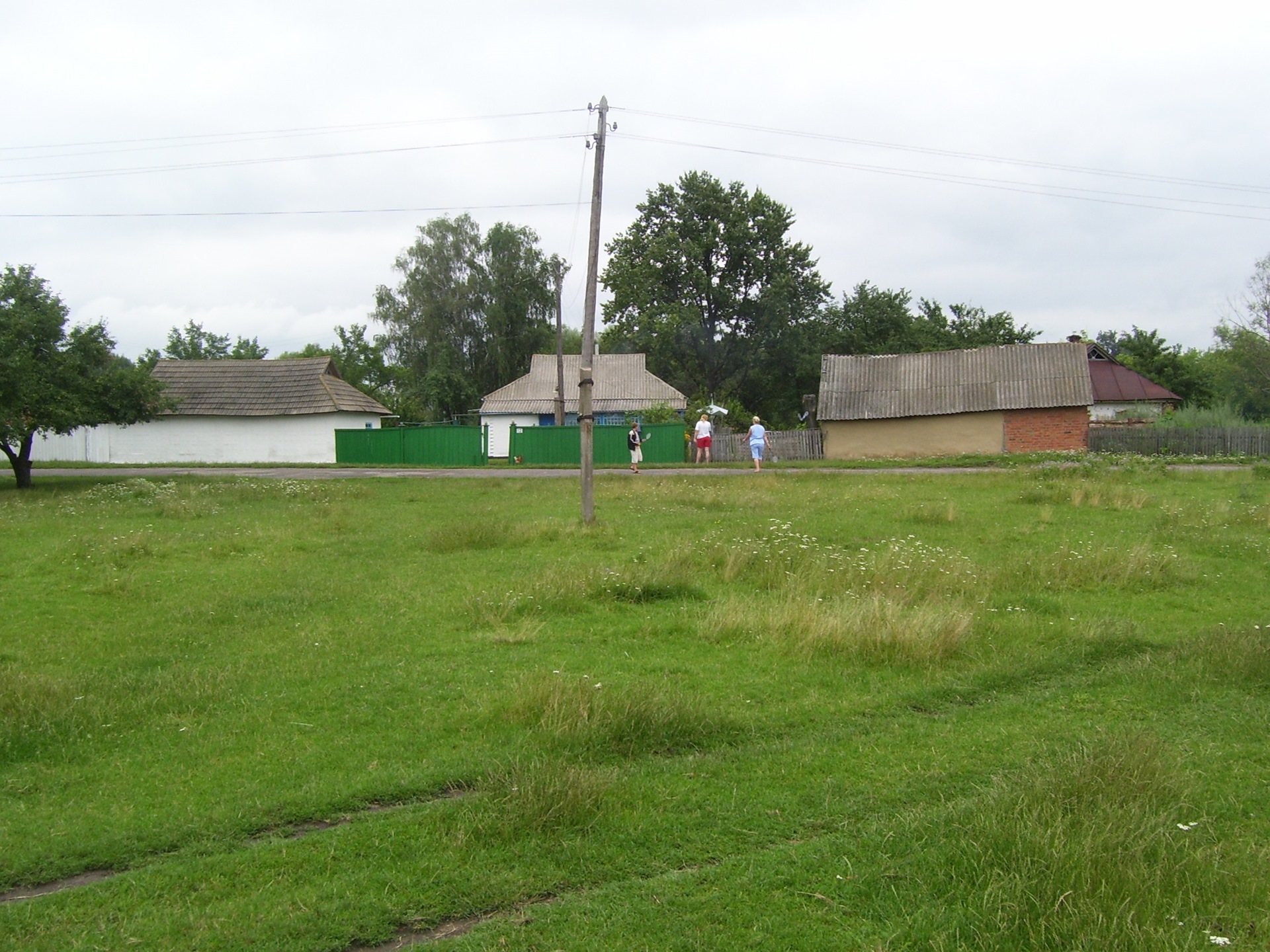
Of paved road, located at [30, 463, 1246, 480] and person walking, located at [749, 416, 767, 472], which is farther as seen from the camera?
person walking, located at [749, 416, 767, 472]

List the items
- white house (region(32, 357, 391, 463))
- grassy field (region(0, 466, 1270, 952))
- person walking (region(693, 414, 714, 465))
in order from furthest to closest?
white house (region(32, 357, 391, 463)) → person walking (region(693, 414, 714, 465)) → grassy field (region(0, 466, 1270, 952))

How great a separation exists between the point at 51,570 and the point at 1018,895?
11626 mm

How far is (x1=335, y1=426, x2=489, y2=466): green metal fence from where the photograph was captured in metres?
40.9

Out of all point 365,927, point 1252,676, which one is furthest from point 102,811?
point 1252,676

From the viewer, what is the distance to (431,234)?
199 ft

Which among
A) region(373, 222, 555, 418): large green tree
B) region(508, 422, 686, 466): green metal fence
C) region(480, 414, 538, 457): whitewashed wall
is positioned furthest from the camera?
region(373, 222, 555, 418): large green tree

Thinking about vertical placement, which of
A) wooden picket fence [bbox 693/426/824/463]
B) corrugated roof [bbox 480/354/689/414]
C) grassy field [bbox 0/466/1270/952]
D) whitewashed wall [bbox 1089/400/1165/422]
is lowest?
grassy field [bbox 0/466/1270/952]

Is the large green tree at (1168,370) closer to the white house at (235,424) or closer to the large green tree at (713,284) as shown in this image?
the large green tree at (713,284)

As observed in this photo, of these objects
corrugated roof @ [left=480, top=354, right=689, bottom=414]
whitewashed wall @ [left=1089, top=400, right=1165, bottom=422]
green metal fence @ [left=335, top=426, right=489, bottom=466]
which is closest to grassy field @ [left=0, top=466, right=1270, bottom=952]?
green metal fence @ [left=335, top=426, right=489, bottom=466]

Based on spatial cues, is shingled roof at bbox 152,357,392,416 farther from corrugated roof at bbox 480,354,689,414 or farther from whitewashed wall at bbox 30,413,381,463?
corrugated roof at bbox 480,354,689,414

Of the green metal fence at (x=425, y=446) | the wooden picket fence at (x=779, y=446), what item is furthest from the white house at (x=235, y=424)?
the wooden picket fence at (x=779, y=446)

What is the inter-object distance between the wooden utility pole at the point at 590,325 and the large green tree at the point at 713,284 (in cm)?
4050

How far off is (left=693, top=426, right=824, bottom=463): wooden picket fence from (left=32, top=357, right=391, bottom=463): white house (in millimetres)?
17173

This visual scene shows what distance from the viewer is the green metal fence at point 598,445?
131 ft
